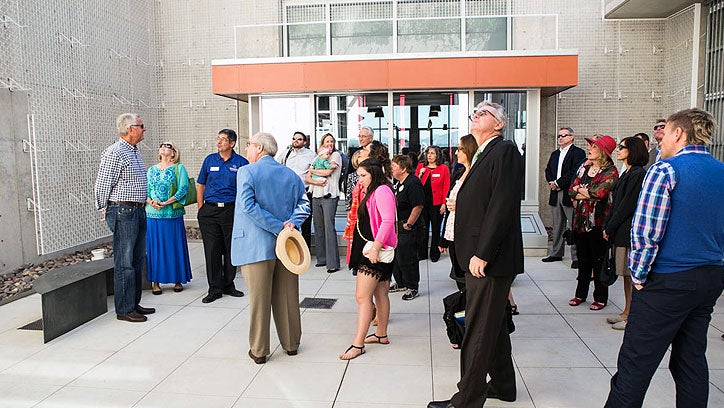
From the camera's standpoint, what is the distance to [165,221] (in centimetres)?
594

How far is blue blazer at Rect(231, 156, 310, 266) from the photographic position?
12.8 feet

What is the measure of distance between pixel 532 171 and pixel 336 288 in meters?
4.85

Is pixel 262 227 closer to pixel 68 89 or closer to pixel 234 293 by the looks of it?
pixel 234 293

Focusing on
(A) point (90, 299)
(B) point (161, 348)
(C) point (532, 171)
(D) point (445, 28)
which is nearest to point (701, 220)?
(B) point (161, 348)

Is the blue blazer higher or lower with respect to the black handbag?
higher

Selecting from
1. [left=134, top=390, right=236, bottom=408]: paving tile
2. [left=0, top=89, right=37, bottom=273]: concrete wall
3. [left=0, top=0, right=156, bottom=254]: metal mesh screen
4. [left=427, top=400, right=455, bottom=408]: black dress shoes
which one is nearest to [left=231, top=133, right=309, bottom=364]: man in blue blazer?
[left=134, top=390, right=236, bottom=408]: paving tile

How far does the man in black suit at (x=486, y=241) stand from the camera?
2.83m

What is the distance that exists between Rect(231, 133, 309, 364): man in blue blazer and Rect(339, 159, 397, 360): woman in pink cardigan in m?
0.46

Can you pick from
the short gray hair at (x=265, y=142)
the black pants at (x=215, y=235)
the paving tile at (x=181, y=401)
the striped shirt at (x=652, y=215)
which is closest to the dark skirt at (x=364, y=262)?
the short gray hair at (x=265, y=142)

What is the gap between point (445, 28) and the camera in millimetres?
10359

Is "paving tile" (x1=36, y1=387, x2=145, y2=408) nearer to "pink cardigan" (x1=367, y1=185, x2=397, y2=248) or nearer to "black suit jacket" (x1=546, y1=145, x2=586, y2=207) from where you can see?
"pink cardigan" (x1=367, y1=185, x2=397, y2=248)

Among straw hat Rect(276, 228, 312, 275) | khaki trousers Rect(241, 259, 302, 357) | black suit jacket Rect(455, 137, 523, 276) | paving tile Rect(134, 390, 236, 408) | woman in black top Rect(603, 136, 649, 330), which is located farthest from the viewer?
woman in black top Rect(603, 136, 649, 330)

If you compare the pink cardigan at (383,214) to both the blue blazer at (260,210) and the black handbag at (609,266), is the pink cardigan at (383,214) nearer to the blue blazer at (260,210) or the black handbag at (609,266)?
the blue blazer at (260,210)

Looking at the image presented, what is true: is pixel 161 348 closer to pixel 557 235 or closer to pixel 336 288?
pixel 336 288
